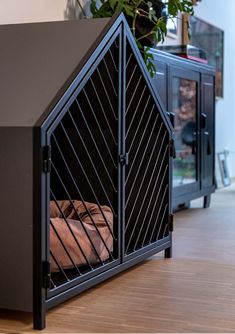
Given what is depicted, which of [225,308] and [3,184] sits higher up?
[3,184]

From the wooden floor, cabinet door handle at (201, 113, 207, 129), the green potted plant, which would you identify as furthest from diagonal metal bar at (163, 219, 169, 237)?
cabinet door handle at (201, 113, 207, 129)

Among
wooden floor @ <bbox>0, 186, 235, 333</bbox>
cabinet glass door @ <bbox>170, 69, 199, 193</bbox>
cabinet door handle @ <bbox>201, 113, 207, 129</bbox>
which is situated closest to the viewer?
wooden floor @ <bbox>0, 186, 235, 333</bbox>

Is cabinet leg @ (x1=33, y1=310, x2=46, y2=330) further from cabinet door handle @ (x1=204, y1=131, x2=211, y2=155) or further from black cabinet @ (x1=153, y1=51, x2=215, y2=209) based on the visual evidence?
cabinet door handle @ (x1=204, y1=131, x2=211, y2=155)

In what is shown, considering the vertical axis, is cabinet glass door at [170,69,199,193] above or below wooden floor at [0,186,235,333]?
above

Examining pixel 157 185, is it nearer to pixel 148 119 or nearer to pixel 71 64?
pixel 148 119

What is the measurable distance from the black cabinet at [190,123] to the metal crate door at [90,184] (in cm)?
152

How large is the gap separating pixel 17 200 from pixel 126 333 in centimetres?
58

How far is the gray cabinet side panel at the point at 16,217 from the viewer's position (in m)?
2.09

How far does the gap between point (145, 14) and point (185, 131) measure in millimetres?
1463

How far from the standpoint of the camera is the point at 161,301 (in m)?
2.50

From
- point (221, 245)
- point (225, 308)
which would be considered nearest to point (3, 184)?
point (225, 308)

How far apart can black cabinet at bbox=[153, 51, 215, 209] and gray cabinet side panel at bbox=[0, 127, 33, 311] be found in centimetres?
229

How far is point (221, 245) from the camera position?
3670 millimetres

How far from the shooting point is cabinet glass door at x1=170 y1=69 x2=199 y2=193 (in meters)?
4.64
